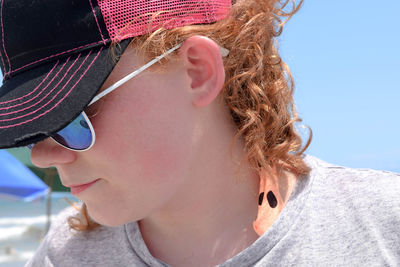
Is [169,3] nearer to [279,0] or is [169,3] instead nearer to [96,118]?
[96,118]

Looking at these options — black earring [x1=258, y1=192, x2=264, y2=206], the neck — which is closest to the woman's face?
the neck

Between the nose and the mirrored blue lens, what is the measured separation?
7 centimetres

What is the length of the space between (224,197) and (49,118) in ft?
2.13

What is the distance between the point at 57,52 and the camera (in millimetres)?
1191

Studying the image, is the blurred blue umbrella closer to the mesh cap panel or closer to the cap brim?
the cap brim

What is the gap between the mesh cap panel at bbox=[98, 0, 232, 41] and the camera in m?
1.21

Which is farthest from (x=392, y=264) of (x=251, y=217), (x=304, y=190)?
(x=251, y=217)

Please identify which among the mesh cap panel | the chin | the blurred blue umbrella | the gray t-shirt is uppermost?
the mesh cap panel

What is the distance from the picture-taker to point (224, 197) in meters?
1.47

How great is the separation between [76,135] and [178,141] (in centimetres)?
30

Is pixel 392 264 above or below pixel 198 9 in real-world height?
below

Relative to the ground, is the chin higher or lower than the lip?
lower

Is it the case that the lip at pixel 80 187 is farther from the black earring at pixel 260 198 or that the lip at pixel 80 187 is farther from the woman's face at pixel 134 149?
the black earring at pixel 260 198

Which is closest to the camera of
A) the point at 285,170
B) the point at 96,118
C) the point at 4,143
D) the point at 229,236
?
the point at 4,143
